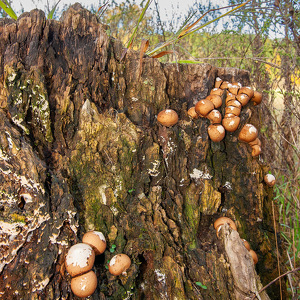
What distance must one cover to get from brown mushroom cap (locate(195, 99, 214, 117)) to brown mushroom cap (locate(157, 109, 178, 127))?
264mm

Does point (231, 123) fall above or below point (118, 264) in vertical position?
above

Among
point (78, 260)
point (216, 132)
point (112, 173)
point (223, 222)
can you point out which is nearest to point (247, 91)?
point (216, 132)

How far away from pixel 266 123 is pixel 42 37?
4.41 meters

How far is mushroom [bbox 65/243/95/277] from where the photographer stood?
1750mm

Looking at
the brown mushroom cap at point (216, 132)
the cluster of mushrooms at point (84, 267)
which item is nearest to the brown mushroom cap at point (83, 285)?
the cluster of mushrooms at point (84, 267)

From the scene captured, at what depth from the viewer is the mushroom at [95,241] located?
1.93m

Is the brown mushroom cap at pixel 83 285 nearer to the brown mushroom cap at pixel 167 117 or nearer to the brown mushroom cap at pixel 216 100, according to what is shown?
the brown mushroom cap at pixel 167 117

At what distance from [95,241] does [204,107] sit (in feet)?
5.30

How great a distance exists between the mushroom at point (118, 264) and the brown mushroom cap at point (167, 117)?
4.17 feet

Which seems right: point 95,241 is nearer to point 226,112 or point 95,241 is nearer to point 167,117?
point 167,117

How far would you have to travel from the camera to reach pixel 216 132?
2469 mm

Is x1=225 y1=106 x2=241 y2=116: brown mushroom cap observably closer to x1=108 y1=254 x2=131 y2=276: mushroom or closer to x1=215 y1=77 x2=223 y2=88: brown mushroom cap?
x1=215 y1=77 x2=223 y2=88: brown mushroom cap

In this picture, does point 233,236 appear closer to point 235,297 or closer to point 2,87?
point 235,297

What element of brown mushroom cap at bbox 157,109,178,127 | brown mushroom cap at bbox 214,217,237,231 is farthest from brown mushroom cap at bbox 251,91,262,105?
brown mushroom cap at bbox 214,217,237,231
